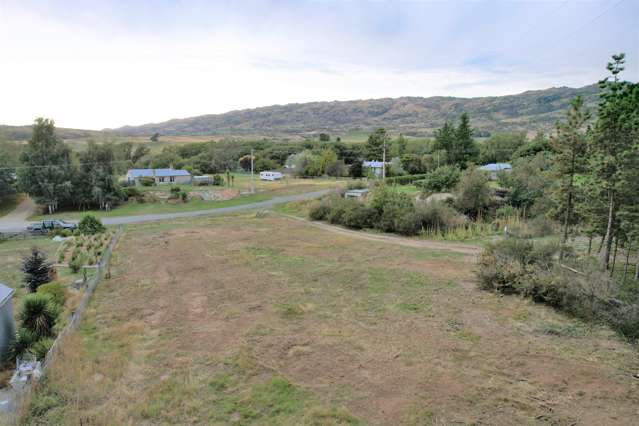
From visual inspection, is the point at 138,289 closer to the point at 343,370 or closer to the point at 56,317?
the point at 56,317

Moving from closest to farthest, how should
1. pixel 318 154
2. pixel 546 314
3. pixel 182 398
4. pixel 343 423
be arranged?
pixel 343 423
pixel 182 398
pixel 546 314
pixel 318 154

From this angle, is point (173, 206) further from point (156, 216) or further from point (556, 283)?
point (556, 283)

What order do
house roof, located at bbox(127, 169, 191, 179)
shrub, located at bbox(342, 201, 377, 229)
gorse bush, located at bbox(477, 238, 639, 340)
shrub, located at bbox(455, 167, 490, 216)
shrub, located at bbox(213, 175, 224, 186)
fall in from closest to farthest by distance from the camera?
gorse bush, located at bbox(477, 238, 639, 340) → shrub, located at bbox(342, 201, 377, 229) → shrub, located at bbox(455, 167, 490, 216) → house roof, located at bbox(127, 169, 191, 179) → shrub, located at bbox(213, 175, 224, 186)

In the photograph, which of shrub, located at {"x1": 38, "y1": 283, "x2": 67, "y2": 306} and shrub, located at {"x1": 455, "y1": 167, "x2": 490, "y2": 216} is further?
shrub, located at {"x1": 455, "y1": 167, "x2": 490, "y2": 216}

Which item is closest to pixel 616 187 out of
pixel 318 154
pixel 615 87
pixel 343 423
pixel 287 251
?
pixel 615 87

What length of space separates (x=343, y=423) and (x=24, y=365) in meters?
6.26

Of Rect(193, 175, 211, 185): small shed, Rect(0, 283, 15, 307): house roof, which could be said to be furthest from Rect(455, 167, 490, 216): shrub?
Rect(193, 175, 211, 185): small shed

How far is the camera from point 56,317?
9.33m

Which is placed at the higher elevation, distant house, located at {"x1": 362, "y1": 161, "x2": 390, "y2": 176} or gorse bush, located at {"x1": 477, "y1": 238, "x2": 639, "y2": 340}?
distant house, located at {"x1": 362, "y1": 161, "x2": 390, "y2": 176}

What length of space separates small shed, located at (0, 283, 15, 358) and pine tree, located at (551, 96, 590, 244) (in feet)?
58.1

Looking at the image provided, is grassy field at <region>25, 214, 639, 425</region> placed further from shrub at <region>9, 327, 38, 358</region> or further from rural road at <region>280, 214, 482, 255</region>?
rural road at <region>280, 214, 482, 255</region>

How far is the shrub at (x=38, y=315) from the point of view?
29.0 feet

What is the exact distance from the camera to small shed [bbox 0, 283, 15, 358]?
7.84m

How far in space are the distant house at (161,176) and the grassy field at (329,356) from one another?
39.3m
